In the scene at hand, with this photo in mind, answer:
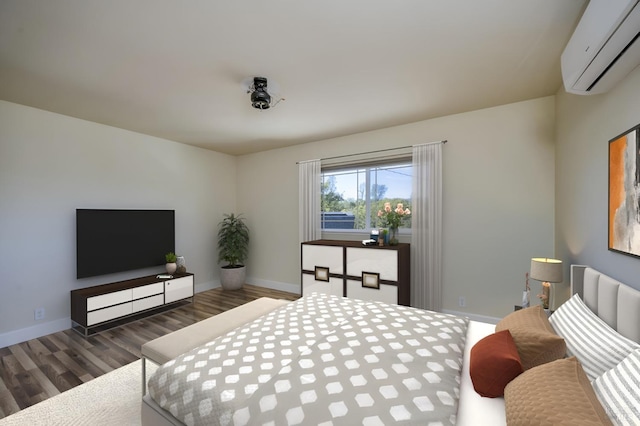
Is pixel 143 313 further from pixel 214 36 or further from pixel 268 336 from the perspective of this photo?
pixel 214 36

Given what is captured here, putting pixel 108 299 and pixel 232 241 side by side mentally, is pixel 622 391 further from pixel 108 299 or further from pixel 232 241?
pixel 232 241

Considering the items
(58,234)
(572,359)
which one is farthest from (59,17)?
(572,359)

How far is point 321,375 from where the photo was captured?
1267mm

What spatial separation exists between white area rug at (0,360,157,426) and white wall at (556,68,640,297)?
10.8 ft

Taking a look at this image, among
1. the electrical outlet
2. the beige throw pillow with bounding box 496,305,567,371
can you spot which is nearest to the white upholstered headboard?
the beige throw pillow with bounding box 496,305,567,371

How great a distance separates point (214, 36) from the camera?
187 cm

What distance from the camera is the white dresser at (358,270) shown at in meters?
3.35

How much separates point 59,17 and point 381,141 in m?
3.39

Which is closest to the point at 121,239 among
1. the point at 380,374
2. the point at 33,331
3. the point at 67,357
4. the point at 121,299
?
the point at 121,299

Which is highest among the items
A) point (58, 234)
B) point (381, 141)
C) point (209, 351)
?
point (381, 141)

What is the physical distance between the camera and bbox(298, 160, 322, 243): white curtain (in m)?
4.48

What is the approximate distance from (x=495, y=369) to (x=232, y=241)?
4.51m

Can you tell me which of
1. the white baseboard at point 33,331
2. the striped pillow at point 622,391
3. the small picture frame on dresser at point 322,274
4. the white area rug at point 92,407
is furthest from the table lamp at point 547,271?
the white baseboard at point 33,331

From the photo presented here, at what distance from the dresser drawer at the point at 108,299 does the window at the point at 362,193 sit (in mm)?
2887
